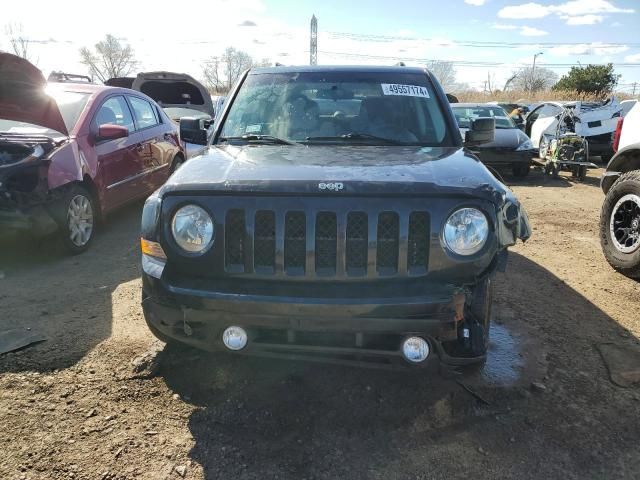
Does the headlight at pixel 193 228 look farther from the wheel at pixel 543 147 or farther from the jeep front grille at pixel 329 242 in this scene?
the wheel at pixel 543 147

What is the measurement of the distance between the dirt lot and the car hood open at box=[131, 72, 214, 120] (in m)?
6.79

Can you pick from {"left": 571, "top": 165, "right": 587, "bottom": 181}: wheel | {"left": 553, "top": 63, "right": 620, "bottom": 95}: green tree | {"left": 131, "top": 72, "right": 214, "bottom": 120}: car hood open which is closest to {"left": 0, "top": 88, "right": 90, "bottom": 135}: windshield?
{"left": 131, "top": 72, "right": 214, "bottom": 120}: car hood open

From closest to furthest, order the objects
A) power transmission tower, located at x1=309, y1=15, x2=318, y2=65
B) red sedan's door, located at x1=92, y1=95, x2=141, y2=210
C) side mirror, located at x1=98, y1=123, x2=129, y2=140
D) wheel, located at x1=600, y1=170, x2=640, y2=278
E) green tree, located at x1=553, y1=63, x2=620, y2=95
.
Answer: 1. wheel, located at x1=600, y1=170, x2=640, y2=278
2. side mirror, located at x1=98, y1=123, x2=129, y2=140
3. red sedan's door, located at x1=92, y1=95, x2=141, y2=210
4. green tree, located at x1=553, y1=63, x2=620, y2=95
5. power transmission tower, located at x1=309, y1=15, x2=318, y2=65

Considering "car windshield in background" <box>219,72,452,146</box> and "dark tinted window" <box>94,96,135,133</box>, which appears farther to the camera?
"dark tinted window" <box>94,96,135,133</box>

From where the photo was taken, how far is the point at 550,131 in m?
13.1

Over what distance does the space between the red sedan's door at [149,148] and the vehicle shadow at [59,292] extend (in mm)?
878

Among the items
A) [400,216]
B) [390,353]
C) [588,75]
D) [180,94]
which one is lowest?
[390,353]

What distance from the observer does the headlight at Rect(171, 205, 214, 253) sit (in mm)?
2381

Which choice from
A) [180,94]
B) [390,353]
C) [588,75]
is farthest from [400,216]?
[588,75]

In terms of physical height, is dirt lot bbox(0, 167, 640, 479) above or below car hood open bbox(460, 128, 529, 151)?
below

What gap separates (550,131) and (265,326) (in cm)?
1281

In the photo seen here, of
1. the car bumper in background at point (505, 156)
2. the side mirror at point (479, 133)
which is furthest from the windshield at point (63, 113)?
the car bumper in background at point (505, 156)

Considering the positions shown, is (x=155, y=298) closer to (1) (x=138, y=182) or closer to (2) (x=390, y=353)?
(2) (x=390, y=353)

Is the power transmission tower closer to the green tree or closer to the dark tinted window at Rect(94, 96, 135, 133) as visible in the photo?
the green tree
